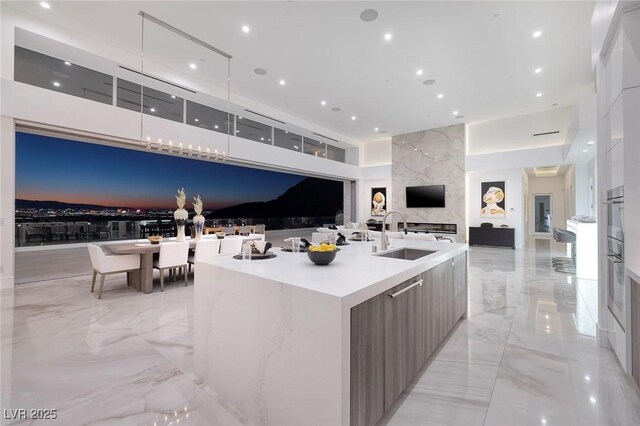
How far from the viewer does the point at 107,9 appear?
4.34 metres

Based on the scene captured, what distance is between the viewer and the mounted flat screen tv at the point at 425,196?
10320mm

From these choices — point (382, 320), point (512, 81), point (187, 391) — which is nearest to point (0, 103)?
point (187, 391)

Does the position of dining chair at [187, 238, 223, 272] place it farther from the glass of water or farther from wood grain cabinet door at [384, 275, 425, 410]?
wood grain cabinet door at [384, 275, 425, 410]

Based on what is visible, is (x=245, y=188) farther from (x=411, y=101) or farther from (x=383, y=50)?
(x=383, y=50)

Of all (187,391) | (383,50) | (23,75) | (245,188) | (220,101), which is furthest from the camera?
(245,188)

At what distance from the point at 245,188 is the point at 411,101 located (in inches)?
340

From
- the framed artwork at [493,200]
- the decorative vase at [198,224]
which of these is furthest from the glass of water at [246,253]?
the framed artwork at [493,200]

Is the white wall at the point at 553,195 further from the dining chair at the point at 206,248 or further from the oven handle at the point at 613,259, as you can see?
the dining chair at the point at 206,248

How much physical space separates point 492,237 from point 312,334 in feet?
32.8

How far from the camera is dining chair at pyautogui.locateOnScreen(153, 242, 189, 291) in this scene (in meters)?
4.31

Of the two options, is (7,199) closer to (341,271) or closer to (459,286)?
(341,271)

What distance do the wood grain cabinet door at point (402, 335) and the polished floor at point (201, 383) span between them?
0.58ft

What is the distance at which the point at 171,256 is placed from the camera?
442cm

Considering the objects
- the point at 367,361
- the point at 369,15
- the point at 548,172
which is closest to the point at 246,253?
the point at 367,361
